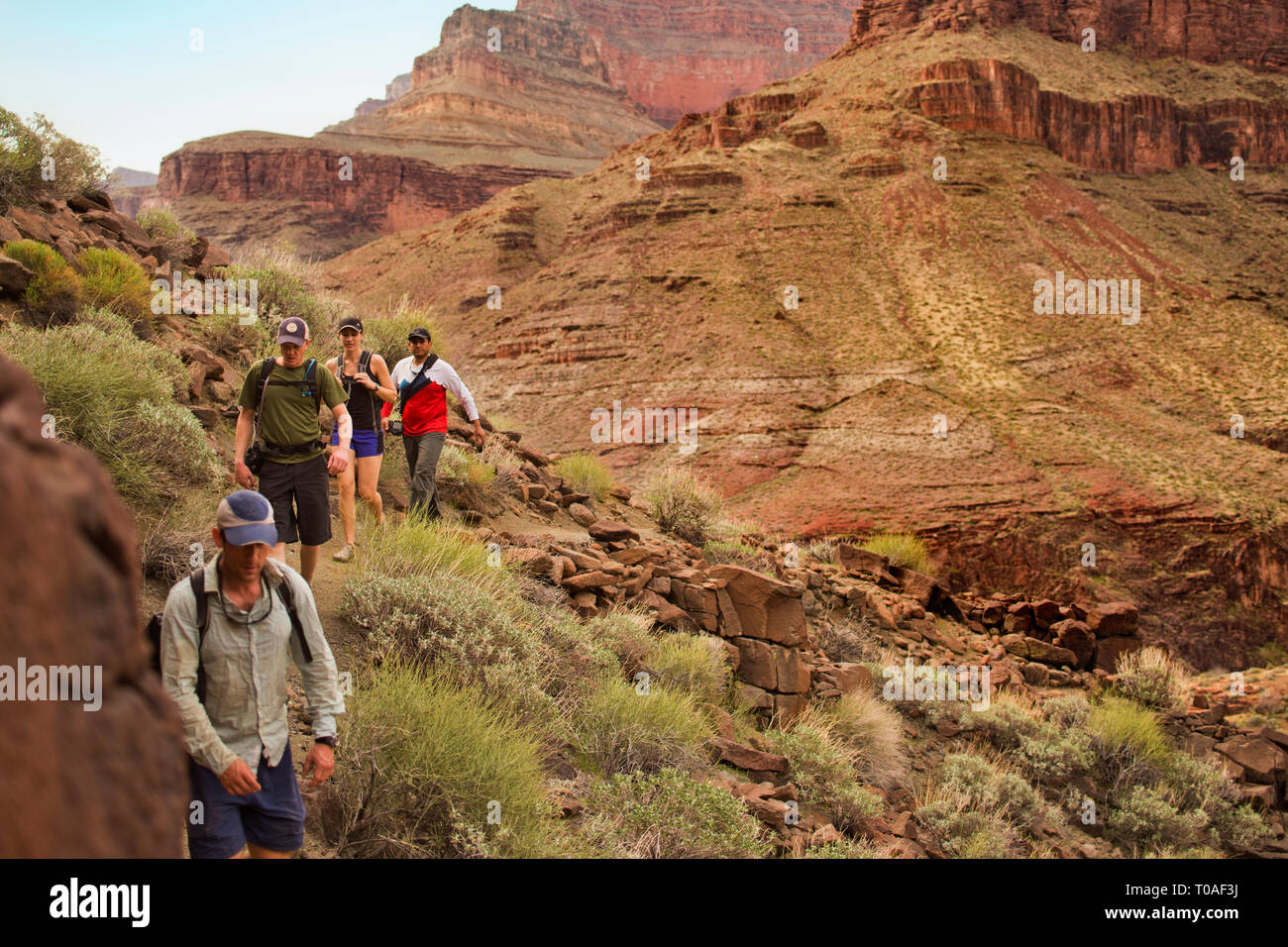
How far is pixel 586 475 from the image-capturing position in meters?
15.6

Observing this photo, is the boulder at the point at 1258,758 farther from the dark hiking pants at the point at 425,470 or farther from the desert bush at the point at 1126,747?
the dark hiking pants at the point at 425,470

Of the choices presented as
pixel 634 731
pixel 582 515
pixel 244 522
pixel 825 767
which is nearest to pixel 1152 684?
pixel 825 767

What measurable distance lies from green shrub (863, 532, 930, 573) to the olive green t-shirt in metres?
15.9

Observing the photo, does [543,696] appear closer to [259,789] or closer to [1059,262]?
[259,789]

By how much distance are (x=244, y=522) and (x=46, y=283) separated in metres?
7.61

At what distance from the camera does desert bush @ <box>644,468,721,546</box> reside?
14891 millimetres

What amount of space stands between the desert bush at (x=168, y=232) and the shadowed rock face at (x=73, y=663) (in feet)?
45.9

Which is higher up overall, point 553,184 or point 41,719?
point 553,184

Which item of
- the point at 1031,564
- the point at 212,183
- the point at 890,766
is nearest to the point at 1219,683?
the point at 1031,564

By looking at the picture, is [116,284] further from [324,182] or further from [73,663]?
[324,182]

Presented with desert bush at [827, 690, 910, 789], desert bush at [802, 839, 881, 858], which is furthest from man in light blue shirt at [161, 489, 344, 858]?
desert bush at [827, 690, 910, 789]

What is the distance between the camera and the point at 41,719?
1422 mm

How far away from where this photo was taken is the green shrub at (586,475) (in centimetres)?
1517
